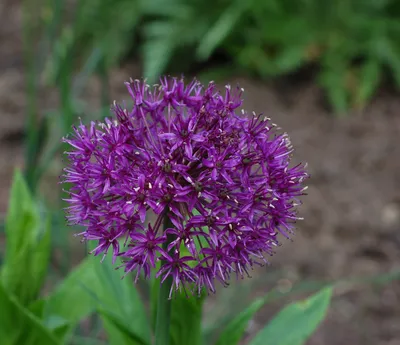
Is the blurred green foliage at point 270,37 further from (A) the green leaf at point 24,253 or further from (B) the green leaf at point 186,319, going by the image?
(B) the green leaf at point 186,319

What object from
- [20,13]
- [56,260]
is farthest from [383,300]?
[20,13]

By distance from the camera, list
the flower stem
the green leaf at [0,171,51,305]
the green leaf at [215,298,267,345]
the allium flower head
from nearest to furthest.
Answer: the allium flower head < the flower stem < the green leaf at [215,298,267,345] < the green leaf at [0,171,51,305]

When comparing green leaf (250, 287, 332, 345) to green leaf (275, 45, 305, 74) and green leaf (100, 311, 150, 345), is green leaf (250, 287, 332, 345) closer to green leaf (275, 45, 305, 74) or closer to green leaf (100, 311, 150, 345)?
green leaf (100, 311, 150, 345)

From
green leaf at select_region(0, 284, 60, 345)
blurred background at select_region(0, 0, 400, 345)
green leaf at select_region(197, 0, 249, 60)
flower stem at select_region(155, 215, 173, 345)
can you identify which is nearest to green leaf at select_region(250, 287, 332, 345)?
flower stem at select_region(155, 215, 173, 345)

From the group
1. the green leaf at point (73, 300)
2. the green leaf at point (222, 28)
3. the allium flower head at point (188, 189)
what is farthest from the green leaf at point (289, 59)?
the allium flower head at point (188, 189)

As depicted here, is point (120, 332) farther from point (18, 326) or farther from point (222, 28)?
point (222, 28)

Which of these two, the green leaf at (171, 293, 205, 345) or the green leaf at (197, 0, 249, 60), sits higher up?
the green leaf at (197, 0, 249, 60)

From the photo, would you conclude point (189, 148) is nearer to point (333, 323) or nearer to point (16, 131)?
point (333, 323)
